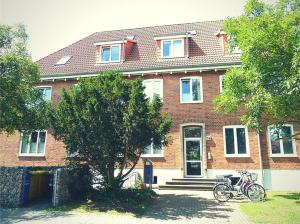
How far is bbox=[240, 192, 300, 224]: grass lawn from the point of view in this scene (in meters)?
9.00

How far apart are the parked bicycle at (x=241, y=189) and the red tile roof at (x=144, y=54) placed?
8.09 metres

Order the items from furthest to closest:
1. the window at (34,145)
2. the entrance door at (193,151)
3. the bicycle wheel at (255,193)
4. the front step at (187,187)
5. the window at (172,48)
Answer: the window at (34,145)
the window at (172,48)
the entrance door at (193,151)
the front step at (187,187)
the bicycle wheel at (255,193)

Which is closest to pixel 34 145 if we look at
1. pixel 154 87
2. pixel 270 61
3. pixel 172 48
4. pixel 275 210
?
pixel 154 87

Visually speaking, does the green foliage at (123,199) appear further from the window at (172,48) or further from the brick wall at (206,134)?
the window at (172,48)

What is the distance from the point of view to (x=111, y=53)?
2127cm

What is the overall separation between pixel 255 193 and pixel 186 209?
3581 millimetres

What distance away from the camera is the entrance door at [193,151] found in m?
17.7

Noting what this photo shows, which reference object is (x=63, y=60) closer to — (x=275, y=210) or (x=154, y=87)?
(x=154, y=87)

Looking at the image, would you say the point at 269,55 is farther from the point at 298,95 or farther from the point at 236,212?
the point at 236,212

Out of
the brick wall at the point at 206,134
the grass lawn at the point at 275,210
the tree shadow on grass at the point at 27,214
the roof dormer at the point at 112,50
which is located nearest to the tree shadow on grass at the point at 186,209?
the grass lawn at the point at 275,210

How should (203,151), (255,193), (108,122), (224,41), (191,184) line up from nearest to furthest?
(108,122) → (255,193) → (191,184) → (203,151) → (224,41)

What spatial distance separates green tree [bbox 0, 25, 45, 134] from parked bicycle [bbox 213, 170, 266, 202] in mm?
9727

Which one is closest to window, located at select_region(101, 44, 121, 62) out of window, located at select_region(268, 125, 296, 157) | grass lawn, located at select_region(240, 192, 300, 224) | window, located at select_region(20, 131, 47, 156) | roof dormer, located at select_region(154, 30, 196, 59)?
roof dormer, located at select_region(154, 30, 196, 59)

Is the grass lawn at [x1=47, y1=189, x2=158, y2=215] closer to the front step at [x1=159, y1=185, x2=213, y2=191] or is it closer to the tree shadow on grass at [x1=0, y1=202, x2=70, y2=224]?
the tree shadow on grass at [x1=0, y1=202, x2=70, y2=224]
